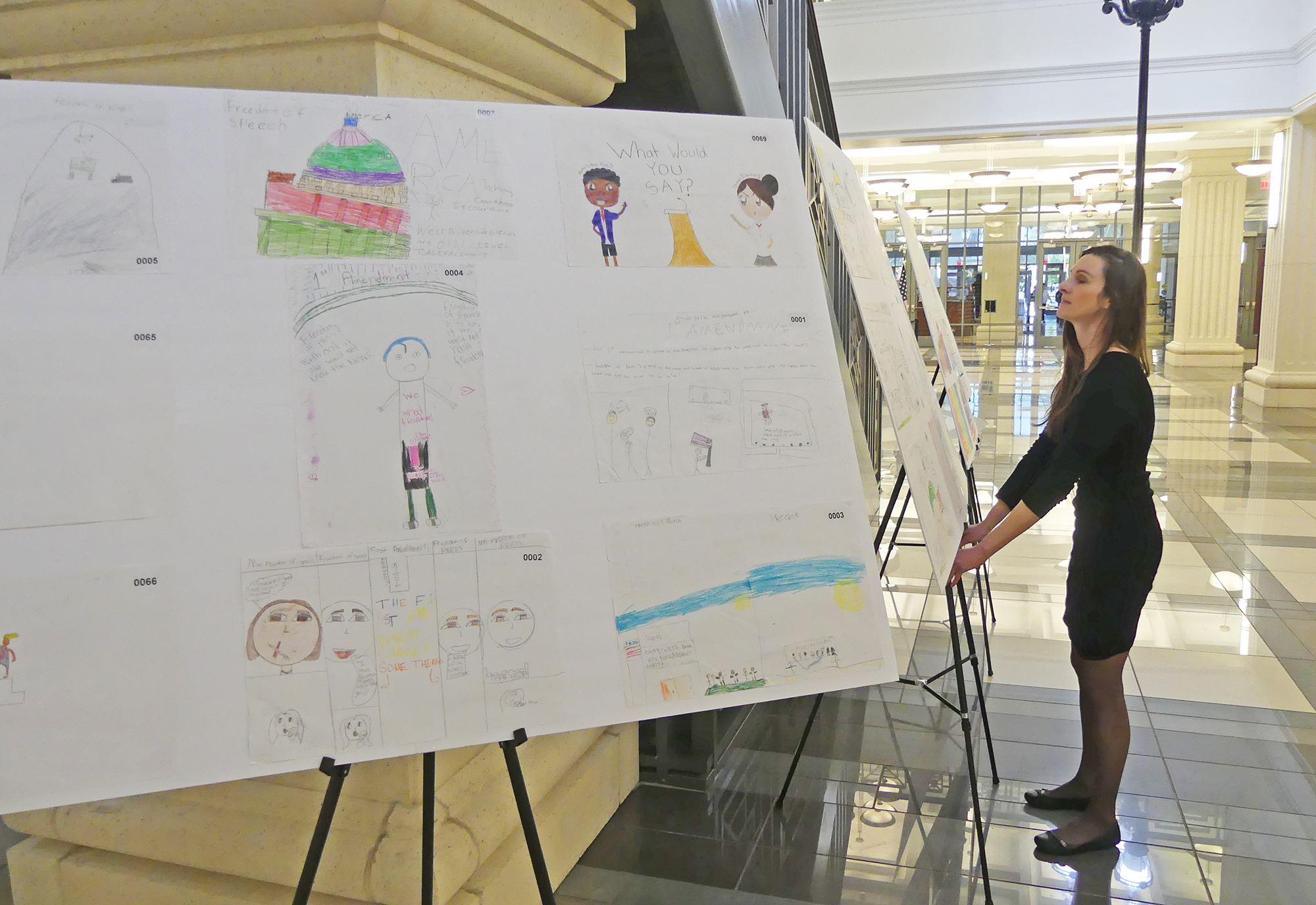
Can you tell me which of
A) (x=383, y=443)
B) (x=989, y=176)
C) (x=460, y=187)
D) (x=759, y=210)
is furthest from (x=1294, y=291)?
(x=383, y=443)

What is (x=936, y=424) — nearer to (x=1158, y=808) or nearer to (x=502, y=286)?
(x=1158, y=808)

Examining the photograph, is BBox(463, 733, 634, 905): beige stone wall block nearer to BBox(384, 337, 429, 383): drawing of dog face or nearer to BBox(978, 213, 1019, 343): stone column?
BBox(384, 337, 429, 383): drawing of dog face

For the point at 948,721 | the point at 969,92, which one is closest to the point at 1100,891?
the point at 948,721

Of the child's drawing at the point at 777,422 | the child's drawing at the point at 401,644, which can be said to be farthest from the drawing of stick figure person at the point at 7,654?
the child's drawing at the point at 777,422

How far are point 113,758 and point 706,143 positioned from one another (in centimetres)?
143

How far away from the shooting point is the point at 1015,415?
11.0m

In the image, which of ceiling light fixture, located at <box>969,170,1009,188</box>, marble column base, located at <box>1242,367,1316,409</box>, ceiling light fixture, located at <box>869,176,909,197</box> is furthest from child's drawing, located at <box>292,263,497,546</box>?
ceiling light fixture, located at <box>869,176,909,197</box>

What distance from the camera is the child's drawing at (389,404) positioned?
1.48 m

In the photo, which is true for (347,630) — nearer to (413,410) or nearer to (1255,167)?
(413,410)

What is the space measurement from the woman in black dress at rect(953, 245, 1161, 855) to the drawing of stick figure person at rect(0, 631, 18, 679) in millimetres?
1902

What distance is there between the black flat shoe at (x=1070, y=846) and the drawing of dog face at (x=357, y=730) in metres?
1.87

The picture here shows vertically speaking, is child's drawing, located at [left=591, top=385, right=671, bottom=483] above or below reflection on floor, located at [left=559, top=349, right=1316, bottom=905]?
above

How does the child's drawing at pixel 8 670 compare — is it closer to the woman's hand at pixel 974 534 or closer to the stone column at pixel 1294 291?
the woman's hand at pixel 974 534

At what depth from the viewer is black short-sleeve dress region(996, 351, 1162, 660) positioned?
92.7 inches
